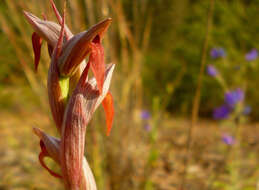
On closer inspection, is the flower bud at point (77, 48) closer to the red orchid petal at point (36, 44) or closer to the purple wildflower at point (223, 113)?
the red orchid petal at point (36, 44)

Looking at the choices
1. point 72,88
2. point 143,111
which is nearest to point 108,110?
point 72,88

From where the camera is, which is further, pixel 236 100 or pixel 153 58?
pixel 153 58

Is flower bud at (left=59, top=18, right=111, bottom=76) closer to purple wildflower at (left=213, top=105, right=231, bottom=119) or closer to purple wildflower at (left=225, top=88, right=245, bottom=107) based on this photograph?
purple wildflower at (left=225, top=88, right=245, bottom=107)

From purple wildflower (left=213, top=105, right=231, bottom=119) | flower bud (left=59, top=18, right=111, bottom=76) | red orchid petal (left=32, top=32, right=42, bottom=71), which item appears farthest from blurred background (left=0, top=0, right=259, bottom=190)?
flower bud (left=59, top=18, right=111, bottom=76)

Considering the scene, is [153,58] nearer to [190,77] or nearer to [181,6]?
[190,77]

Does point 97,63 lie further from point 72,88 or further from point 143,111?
point 143,111

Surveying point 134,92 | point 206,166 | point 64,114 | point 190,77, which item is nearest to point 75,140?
point 64,114

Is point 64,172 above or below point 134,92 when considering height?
above

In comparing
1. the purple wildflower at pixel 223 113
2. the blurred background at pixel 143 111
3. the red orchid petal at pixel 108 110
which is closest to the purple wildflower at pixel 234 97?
the blurred background at pixel 143 111
